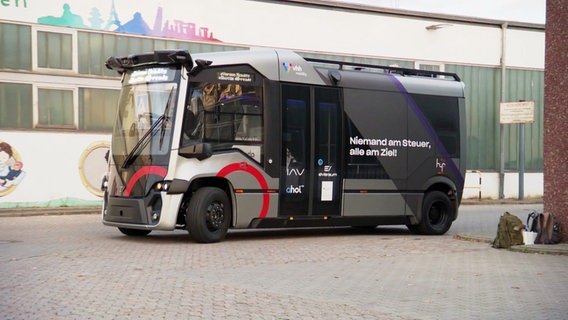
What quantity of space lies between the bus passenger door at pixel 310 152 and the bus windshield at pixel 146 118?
7.51ft

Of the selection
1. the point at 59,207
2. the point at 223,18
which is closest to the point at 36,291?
the point at 59,207

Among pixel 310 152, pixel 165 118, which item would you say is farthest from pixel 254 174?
pixel 165 118

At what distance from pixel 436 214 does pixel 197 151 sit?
20.6 feet

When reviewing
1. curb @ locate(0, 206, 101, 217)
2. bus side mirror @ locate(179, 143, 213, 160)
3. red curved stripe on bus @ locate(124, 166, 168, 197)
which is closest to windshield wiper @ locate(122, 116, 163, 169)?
red curved stripe on bus @ locate(124, 166, 168, 197)

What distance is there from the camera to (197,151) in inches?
571

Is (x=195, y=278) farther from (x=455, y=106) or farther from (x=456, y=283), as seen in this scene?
(x=455, y=106)

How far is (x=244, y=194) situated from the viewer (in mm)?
15172

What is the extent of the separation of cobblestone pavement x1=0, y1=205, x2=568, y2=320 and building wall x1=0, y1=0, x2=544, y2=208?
29.8 ft

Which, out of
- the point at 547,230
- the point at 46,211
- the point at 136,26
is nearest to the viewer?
the point at 547,230

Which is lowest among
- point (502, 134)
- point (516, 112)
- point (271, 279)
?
point (271, 279)

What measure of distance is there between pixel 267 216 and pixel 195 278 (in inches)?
202

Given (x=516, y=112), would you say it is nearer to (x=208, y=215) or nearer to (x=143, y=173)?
(x=208, y=215)

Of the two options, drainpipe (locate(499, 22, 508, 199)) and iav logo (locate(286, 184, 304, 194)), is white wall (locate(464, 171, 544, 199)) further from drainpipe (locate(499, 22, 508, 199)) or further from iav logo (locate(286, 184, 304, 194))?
iav logo (locate(286, 184, 304, 194))

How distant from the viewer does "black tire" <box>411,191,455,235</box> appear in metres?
18.0
